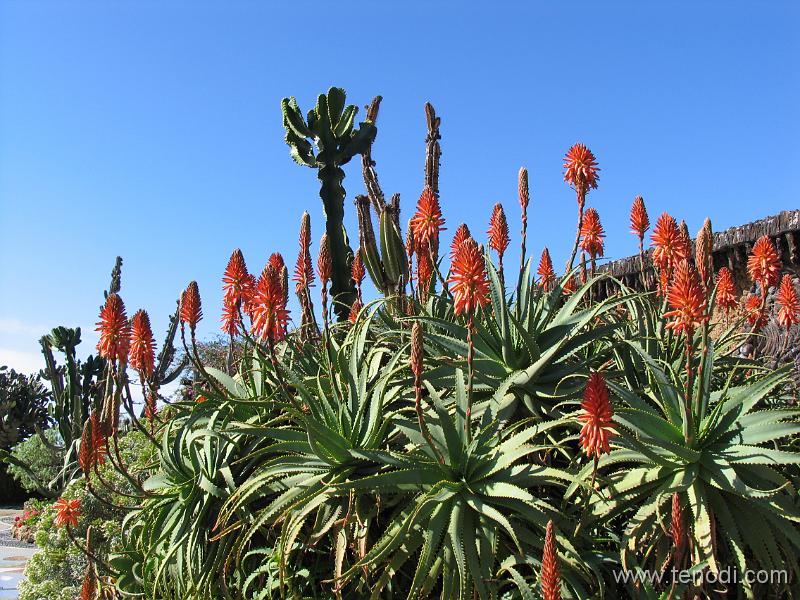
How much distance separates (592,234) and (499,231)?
739mm

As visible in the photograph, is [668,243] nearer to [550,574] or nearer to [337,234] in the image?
[550,574]

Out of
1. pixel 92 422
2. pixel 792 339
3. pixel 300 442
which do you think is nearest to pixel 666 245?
pixel 300 442

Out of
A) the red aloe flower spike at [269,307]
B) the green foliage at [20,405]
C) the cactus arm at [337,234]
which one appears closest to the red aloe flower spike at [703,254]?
the red aloe flower spike at [269,307]

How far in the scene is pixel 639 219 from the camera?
4098mm

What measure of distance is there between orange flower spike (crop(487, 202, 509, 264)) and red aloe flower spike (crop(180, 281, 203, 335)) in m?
1.64

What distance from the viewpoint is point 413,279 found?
13.2 ft

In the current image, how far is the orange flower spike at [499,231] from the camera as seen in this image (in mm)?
3945

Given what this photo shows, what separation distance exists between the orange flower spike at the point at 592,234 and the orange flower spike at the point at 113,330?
8.92ft

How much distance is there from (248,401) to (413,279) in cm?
117

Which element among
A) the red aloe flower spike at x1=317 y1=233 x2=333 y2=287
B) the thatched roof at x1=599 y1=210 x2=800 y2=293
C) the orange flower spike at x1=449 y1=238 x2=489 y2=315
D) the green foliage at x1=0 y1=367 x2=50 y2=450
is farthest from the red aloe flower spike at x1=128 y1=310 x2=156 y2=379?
the green foliage at x1=0 y1=367 x2=50 y2=450

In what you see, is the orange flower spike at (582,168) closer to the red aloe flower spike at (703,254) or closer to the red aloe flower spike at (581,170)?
the red aloe flower spike at (581,170)

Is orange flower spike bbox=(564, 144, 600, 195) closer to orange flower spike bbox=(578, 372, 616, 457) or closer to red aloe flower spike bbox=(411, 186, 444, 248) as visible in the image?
red aloe flower spike bbox=(411, 186, 444, 248)

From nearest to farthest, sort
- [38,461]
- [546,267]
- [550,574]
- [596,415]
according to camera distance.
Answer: [550,574]
[596,415]
[546,267]
[38,461]

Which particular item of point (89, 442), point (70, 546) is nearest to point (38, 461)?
Result: point (70, 546)
